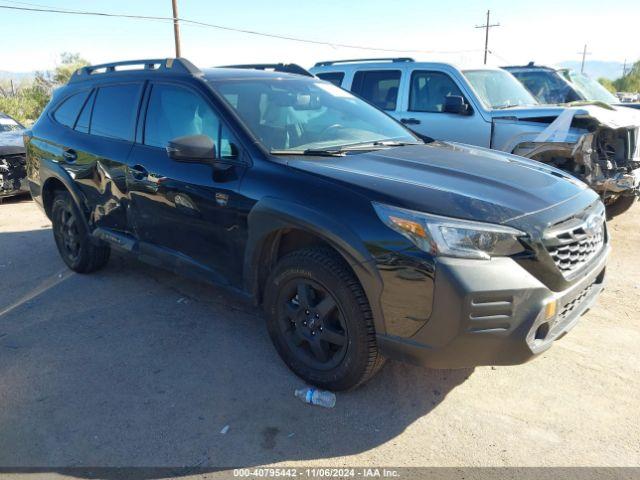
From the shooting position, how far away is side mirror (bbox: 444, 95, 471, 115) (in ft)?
22.2

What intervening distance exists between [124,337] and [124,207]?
1029mm

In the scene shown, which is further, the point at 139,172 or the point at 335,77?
the point at 335,77

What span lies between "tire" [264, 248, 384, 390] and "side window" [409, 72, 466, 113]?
4772mm

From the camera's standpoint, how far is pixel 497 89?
751 centimetres

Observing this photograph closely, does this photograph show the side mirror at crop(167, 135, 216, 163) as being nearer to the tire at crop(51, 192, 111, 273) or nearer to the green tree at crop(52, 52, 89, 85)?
the tire at crop(51, 192, 111, 273)

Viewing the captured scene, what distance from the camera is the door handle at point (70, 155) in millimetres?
4785

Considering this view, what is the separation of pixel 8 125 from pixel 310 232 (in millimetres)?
9283

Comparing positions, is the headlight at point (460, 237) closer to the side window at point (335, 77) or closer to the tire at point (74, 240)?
the tire at point (74, 240)

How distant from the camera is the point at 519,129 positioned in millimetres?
6504

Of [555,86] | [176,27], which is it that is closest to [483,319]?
[555,86]

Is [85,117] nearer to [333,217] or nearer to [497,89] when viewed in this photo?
[333,217]

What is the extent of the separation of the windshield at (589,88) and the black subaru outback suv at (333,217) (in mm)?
7378

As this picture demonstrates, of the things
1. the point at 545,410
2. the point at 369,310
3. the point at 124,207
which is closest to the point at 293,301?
the point at 369,310

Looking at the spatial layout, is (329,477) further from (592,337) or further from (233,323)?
(592,337)
